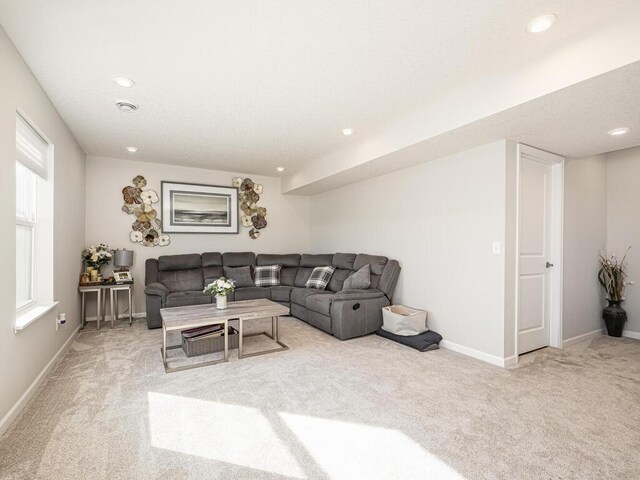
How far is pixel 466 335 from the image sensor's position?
3.44 metres

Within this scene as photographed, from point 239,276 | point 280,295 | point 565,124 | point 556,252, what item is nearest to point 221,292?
point 280,295

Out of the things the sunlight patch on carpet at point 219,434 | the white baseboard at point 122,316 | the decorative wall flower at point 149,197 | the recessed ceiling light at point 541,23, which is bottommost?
the white baseboard at point 122,316

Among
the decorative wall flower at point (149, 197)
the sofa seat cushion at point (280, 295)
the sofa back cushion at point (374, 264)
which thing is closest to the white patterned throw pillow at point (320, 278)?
the sofa seat cushion at point (280, 295)

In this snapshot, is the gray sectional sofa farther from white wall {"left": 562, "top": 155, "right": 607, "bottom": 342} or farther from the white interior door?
white wall {"left": 562, "top": 155, "right": 607, "bottom": 342}

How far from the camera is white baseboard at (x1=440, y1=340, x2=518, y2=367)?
309 centimetres

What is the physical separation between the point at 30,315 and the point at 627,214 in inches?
251

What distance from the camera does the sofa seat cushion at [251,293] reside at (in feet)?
16.4

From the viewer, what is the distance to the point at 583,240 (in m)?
3.99

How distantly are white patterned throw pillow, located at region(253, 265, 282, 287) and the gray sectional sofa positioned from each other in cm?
13

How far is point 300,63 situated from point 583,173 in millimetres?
3760

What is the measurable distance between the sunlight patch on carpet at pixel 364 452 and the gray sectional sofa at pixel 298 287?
1.84 metres

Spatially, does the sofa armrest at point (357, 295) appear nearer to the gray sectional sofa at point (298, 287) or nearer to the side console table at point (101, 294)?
the gray sectional sofa at point (298, 287)

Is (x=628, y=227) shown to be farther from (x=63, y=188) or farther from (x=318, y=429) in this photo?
(x=63, y=188)

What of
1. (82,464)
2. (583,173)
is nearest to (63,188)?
(82,464)
